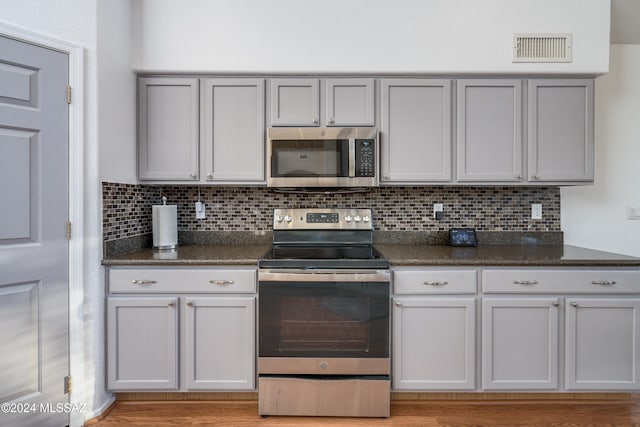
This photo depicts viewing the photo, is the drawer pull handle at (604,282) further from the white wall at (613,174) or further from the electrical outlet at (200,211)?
the electrical outlet at (200,211)

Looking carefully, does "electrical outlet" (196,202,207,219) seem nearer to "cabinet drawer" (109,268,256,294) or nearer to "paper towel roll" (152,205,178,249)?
"paper towel roll" (152,205,178,249)

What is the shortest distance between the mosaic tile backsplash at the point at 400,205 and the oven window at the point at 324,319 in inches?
32.1

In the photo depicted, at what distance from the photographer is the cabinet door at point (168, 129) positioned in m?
2.31

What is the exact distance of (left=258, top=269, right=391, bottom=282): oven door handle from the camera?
194 cm

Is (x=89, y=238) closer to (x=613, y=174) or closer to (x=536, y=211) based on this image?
(x=536, y=211)

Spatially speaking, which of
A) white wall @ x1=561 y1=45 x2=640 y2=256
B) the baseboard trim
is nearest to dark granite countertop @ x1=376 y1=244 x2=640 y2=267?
white wall @ x1=561 y1=45 x2=640 y2=256

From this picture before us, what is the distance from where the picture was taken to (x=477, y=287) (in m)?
2.01

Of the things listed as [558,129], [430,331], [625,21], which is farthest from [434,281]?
[625,21]

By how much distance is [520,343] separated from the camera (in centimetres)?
201

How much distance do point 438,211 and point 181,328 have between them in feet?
6.43

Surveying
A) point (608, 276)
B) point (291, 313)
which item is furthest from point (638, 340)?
point (291, 313)

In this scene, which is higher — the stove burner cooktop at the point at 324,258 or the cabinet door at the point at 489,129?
the cabinet door at the point at 489,129

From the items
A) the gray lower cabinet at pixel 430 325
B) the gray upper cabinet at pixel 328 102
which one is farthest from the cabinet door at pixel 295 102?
the gray lower cabinet at pixel 430 325

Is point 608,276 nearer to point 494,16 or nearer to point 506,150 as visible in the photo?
point 506,150
